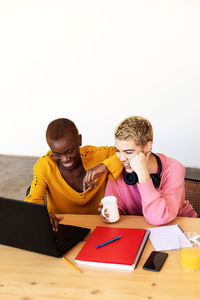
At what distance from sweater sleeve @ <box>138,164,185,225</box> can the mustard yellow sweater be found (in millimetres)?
348

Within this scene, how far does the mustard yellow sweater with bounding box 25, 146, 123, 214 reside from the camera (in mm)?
1715

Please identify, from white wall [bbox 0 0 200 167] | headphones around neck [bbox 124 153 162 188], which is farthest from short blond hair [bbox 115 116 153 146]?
white wall [bbox 0 0 200 167]

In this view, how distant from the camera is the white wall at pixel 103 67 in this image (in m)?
3.88

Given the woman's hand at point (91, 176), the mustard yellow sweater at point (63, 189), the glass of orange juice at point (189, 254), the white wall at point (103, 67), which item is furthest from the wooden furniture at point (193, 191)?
the white wall at point (103, 67)

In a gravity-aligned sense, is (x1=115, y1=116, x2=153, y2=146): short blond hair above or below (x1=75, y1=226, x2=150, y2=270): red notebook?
above

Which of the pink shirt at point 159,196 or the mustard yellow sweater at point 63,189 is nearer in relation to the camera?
the pink shirt at point 159,196

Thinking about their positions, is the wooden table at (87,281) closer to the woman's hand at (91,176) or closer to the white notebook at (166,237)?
the white notebook at (166,237)

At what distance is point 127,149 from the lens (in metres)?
1.42

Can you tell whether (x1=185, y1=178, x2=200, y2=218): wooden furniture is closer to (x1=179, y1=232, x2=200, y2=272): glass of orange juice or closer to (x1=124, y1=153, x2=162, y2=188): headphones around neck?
(x1=124, y1=153, x2=162, y2=188): headphones around neck

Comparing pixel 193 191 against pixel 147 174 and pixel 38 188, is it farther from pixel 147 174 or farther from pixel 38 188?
pixel 38 188

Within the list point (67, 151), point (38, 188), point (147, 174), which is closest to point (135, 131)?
point (147, 174)

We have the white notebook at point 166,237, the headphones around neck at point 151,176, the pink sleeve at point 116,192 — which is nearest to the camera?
the white notebook at point 166,237

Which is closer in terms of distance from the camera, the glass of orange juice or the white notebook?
the glass of orange juice

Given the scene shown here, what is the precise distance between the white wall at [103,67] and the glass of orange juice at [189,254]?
3.12m
